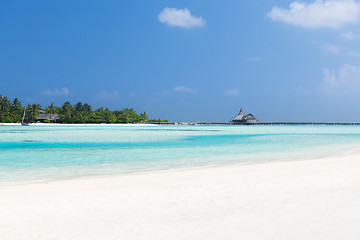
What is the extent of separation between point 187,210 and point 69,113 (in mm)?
119765

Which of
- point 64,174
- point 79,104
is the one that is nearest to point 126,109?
point 79,104

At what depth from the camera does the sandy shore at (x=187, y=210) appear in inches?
175

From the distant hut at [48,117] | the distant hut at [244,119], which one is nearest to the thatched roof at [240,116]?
the distant hut at [244,119]

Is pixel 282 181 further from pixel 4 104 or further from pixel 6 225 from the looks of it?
pixel 4 104

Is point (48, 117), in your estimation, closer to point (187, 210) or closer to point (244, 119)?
point (244, 119)

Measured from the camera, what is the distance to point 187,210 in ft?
18.5

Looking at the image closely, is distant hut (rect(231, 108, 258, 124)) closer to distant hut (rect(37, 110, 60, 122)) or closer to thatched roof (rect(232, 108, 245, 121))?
thatched roof (rect(232, 108, 245, 121))

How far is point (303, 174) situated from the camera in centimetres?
972

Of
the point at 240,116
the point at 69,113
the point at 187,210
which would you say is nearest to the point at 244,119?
the point at 240,116

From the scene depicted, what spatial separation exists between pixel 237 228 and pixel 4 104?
382ft

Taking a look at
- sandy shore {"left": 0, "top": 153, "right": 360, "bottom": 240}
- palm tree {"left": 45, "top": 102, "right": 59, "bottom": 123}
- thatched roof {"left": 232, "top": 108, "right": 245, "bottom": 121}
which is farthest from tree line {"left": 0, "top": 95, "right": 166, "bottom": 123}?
sandy shore {"left": 0, "top": 153, "right": 360, "bottom": 240}

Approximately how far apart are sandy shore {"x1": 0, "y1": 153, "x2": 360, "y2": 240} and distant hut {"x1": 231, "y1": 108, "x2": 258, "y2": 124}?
143 metres

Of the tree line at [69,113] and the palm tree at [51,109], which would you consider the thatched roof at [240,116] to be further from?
the palm tree at [51,109]

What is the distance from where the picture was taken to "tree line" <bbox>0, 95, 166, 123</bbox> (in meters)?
107
